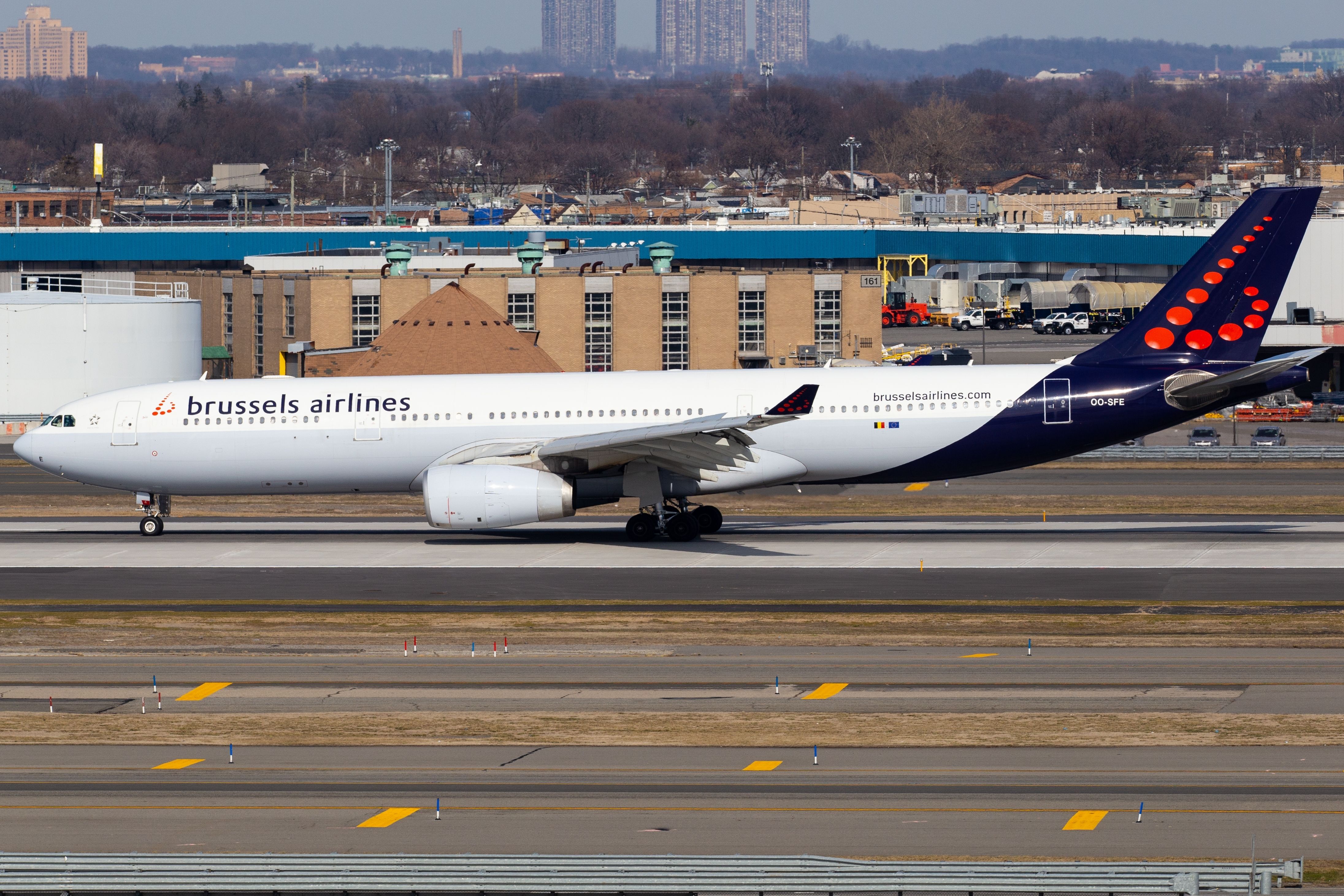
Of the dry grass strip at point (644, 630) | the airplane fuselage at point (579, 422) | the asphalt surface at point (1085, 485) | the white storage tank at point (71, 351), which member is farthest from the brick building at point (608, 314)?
the dry grass strip at point (644, 630)

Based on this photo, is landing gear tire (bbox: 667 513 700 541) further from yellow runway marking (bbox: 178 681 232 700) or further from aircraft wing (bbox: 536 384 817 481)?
yellow runway marking (bbox: 178 681 232 700)

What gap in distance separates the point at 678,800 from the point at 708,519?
2336 centimetres

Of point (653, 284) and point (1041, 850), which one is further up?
point (653, 284)

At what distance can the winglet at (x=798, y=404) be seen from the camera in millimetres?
39094

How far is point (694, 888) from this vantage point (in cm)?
1709

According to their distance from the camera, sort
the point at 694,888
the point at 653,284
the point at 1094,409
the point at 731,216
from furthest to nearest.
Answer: the point at 731,216, the point at 653,284, the point at 1094,409, the point at 694,888

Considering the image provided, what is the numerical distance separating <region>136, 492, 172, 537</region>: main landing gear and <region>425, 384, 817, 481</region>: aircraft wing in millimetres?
8639

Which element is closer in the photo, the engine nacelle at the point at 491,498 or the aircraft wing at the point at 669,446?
the aircraft wing at the point at 669,446

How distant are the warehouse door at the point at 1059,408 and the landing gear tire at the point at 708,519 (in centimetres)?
897

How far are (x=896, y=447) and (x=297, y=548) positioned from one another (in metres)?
15.7

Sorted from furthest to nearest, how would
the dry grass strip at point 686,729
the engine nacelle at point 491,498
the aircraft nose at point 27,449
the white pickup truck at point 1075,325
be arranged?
the white pickup truck at point 1075,325
the aircraft nose at point 27,449
the engine nacelle at point 491,498
the dry grass strip at point 686,729

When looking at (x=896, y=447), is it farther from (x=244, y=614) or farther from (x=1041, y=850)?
(x=1041, y=850)

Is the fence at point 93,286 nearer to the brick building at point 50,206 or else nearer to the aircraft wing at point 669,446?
the aircraft wing at point 669,446

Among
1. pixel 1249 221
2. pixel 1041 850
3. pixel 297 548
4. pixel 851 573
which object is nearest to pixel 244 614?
pixel 297 548
